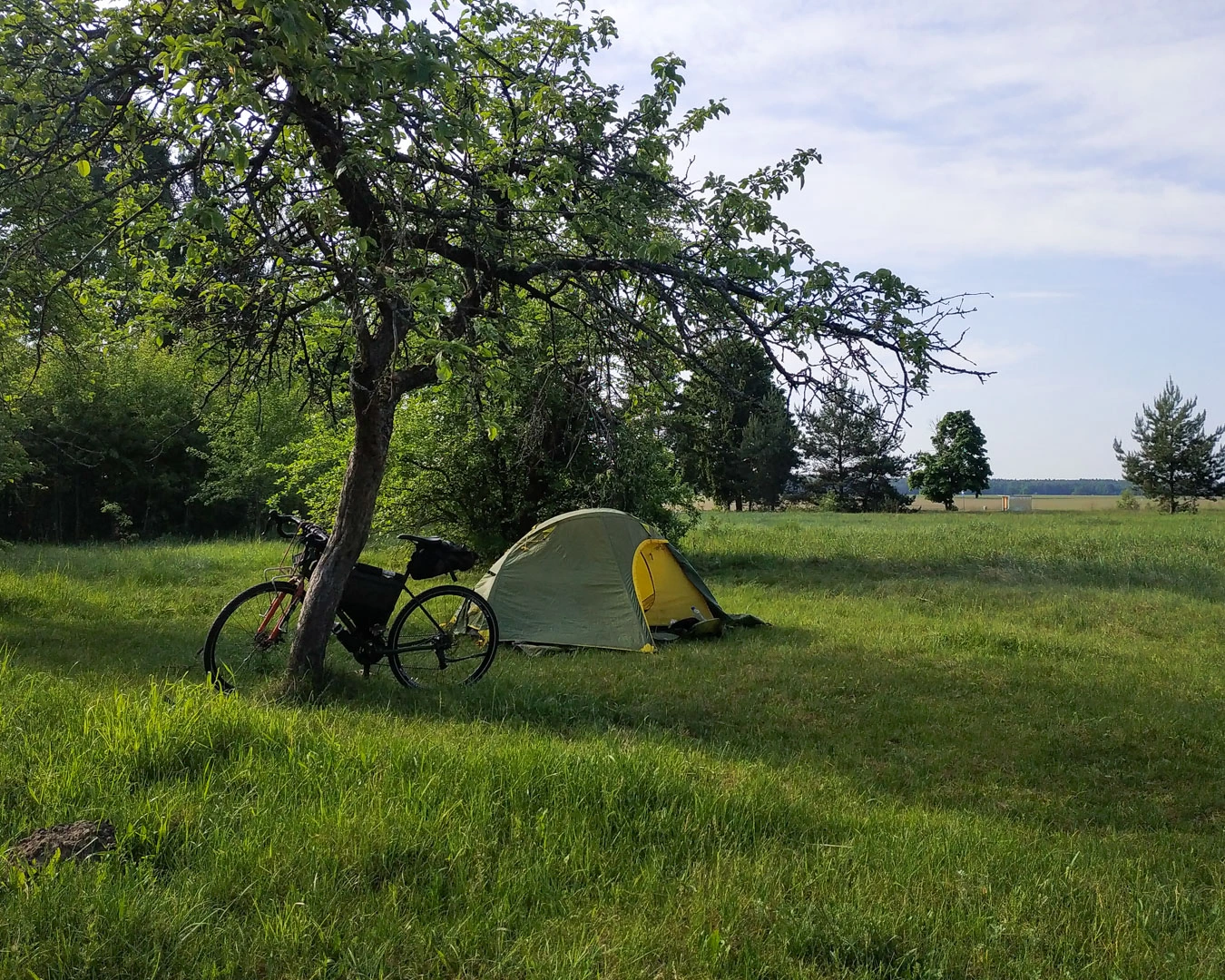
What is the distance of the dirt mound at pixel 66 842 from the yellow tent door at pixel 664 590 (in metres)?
6.96

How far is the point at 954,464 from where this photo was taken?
195 feet

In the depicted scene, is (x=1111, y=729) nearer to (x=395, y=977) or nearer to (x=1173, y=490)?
(x=395, y=977)

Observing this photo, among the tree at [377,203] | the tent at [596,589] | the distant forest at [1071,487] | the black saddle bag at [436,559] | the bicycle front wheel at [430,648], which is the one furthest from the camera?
the distant forest at [1071,487]

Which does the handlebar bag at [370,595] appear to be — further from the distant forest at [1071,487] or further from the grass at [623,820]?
the distant forest at [1071,487]

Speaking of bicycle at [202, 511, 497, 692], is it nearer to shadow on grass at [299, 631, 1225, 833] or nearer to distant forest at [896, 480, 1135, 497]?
shadow on grass at [299, 631, 1225, 833]

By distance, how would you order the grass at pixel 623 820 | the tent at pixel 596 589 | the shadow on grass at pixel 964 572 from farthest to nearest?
the shadow on grass at pixel 964 572, the tent at pixel 596 589, the grass at pixel 623 820

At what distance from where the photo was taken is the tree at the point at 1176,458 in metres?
48.8

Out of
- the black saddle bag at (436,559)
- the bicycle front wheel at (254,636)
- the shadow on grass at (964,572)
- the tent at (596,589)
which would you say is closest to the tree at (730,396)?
the black saddle bag at (436,559)

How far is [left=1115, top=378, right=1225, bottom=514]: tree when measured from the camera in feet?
160

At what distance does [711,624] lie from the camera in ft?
31.3

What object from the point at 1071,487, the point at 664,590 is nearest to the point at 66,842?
the point at 664,590

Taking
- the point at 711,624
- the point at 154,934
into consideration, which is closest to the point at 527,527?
the point at 711,624

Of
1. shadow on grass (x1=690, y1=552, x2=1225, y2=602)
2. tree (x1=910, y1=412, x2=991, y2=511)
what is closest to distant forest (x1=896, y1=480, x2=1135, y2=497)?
tree (x1=910, y1=412, x2=991, y2=511)

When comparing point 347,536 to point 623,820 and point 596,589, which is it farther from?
point 596,589
